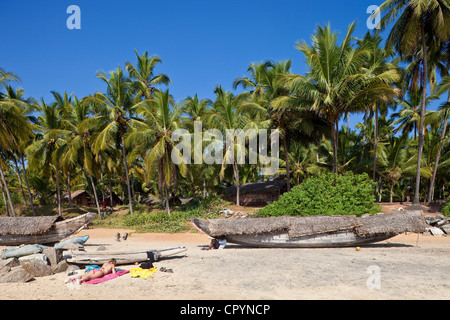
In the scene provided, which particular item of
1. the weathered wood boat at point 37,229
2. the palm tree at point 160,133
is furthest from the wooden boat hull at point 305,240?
the palm tree at point 160,133

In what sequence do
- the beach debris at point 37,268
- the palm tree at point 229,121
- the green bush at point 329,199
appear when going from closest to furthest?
1. the beach debris at point 37,268
2. the green bush at point 329,199
3. the palm tree at point 229,121

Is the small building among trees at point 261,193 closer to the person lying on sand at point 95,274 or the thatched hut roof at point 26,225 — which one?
the thatched hut roof at point 26,225

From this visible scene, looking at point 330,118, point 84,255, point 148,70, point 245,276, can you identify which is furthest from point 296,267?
point 148,70

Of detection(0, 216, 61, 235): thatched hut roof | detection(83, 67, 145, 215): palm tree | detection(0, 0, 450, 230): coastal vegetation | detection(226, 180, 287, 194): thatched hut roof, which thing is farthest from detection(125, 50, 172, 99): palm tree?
detection(0, 216, 61, 235): thatched hut roof

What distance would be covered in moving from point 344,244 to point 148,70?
24.6 meters

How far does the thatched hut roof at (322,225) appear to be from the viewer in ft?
30.4

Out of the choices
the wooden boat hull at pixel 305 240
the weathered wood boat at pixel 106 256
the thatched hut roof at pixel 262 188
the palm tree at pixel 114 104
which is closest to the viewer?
the weathered wood boat at pixel 106 256

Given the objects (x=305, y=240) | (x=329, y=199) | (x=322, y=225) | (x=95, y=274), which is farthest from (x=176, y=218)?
(x=95, y=274)

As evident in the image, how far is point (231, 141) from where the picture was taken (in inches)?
856

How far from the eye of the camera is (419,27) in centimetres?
1565

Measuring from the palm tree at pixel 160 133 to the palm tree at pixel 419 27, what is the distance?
13559 mm

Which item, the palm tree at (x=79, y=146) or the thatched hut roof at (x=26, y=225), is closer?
the thatched hut roof at (x=26, y=225)

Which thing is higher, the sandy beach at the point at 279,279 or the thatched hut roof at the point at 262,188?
the thatched hut roof at the point at 262,188

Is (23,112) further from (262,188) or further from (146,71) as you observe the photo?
(262,188)
